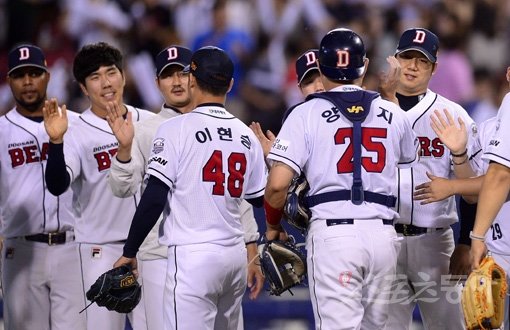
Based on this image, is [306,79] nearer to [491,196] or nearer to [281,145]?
[281,145]

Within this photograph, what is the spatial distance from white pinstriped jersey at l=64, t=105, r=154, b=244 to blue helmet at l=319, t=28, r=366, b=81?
1771 millimetres

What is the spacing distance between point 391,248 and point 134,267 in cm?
145

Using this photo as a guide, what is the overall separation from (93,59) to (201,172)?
5.28 ft

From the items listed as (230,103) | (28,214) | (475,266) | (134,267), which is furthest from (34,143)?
(230,103)

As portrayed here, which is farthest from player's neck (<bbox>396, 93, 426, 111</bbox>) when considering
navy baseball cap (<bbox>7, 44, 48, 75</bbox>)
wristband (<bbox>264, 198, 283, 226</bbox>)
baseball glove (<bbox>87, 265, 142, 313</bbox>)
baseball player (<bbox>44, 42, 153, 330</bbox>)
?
navy baseball cap (<bbox>7, 44, 48, 75</bbox>)

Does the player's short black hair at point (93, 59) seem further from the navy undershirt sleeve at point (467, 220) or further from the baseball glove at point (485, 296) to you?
the baseball glove at point (485, 296)

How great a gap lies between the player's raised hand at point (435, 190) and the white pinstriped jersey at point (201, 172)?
110 cm

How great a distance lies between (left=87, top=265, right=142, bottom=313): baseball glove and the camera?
5812 mm

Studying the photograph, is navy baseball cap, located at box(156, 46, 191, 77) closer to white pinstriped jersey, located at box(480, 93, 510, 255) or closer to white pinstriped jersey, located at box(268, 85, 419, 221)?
white pinstriped jersey, located at box(268, 85, 419, 221)

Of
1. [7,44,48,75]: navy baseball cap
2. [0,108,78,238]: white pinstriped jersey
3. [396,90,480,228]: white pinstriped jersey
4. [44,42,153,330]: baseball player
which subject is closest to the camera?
[396,90,480,228]: white pinstriped jersey

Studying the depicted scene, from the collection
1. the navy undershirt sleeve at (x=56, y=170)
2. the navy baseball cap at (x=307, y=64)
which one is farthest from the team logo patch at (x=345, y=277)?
the navy undershirt sleeve at (x=56, y=170)

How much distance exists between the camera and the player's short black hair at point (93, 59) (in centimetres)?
688

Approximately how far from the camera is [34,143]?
279 inches

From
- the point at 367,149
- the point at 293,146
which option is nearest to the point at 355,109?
the point at 367,149
